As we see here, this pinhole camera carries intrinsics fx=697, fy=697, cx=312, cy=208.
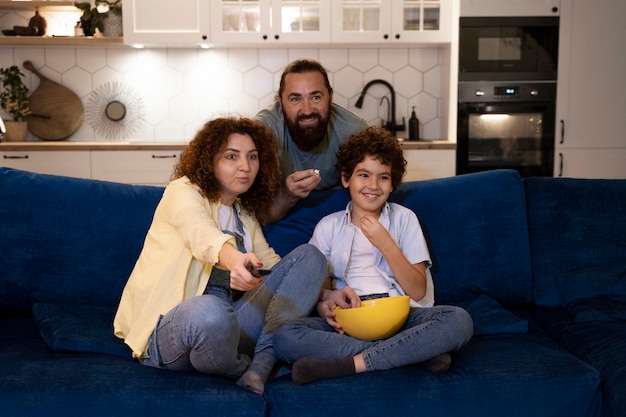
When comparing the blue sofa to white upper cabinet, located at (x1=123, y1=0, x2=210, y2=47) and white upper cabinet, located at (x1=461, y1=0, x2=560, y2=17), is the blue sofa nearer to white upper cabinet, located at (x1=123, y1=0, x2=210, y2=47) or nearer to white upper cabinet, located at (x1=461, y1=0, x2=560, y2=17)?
white upper cabinet, located at (x1=461, y1=0, x2=560, y2=17)

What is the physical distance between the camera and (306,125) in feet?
8.30

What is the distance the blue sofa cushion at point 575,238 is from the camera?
2.22m

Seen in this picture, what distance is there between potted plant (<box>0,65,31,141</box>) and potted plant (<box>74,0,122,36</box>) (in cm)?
54

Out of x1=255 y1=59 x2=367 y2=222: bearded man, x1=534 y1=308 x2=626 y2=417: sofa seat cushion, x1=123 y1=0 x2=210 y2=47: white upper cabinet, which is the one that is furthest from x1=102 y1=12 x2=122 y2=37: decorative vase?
x1=534 y1=308 x2=626 y2=417: sofa seat cushion

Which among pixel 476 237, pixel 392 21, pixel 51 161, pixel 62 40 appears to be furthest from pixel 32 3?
pixel 476 237

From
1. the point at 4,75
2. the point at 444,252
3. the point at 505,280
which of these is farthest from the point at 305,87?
the point at 4,75

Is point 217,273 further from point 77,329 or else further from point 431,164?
point 431,164

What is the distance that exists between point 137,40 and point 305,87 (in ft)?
6.47

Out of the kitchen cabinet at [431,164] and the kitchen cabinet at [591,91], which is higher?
the kitchen cabinet at [591,91]

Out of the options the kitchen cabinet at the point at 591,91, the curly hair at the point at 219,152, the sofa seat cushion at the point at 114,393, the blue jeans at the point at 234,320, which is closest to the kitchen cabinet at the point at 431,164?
the kitchen cabinet at the point at 591,91

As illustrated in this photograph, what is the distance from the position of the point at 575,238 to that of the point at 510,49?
202cm

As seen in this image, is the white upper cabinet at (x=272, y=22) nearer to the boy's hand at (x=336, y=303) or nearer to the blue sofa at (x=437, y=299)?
the blue sofa at (x=437, y=299)

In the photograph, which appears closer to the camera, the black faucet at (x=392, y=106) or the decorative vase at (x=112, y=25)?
the decorative vase at (x=112, y=25)

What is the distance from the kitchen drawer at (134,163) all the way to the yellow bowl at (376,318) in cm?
244
